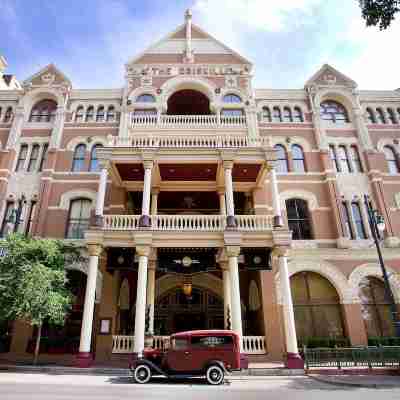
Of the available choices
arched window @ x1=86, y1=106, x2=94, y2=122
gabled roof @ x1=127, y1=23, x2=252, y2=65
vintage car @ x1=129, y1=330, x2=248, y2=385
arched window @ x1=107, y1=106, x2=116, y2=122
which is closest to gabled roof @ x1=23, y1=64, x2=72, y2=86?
arched window @ x1=86, y1=106, x2=94, y2=122

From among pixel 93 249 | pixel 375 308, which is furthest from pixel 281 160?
pixel 93 249

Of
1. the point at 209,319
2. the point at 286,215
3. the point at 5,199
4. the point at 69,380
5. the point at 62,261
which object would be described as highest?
the point at 5,199

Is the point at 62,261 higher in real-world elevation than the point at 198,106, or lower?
lower

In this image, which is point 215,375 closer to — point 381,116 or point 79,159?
point 79,159

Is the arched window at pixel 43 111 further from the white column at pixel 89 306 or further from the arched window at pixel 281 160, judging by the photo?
the arched window at pixel 281 160

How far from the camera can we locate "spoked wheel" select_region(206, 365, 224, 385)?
9.27 m

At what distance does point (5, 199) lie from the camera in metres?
18.2

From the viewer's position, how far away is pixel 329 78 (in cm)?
2206

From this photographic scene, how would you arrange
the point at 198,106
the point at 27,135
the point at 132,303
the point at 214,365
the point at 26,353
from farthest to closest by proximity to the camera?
the point at 198,106, the point at 27,135, the point at 132,303, the point at 26,353, the point at 214,365

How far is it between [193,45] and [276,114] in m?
8.87

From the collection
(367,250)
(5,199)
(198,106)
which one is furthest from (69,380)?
(198,106)

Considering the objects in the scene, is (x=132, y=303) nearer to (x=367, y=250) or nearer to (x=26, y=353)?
(x=26, y=353)

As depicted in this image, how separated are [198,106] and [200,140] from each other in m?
8.01

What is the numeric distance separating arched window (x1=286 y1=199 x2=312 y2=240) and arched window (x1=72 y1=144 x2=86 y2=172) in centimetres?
1386
